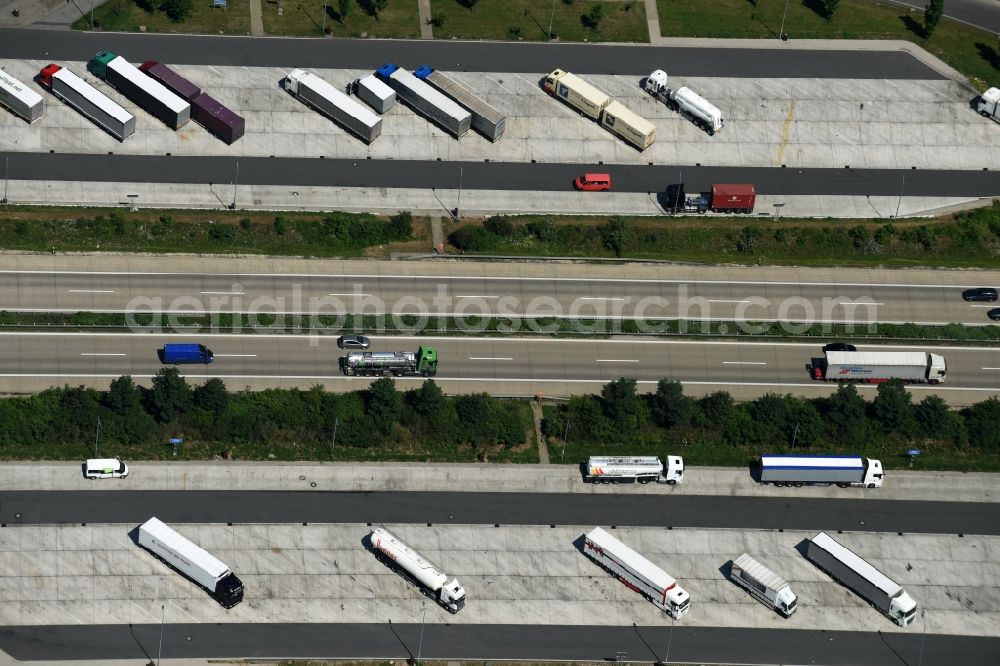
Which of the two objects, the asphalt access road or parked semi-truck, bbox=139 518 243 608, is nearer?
the asphalt access road

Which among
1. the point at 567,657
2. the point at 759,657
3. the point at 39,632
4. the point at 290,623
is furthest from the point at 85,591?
the point at 759,657

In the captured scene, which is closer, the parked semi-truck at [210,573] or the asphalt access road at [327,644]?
the asphalt access road at [327,644]

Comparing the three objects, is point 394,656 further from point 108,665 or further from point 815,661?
point 815,661

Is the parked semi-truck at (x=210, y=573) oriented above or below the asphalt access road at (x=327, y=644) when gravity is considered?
above

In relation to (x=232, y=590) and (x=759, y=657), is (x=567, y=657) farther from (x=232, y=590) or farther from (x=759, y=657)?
(x=232, y=590)

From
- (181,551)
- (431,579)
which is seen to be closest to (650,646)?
(431,579)

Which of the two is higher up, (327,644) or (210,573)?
(210,573)

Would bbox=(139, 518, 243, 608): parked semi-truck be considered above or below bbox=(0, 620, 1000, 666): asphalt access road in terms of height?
above

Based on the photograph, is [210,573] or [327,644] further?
[327,644]
